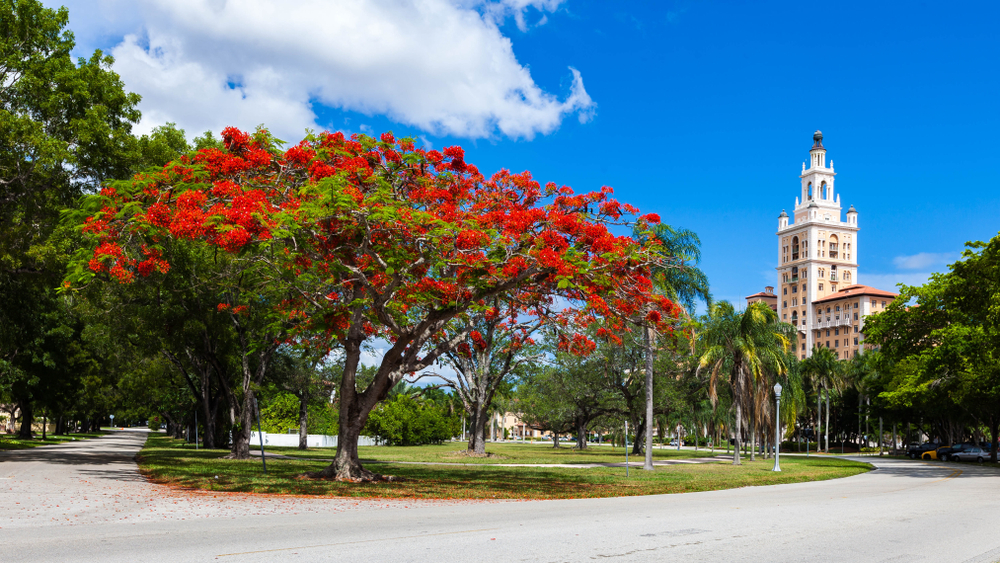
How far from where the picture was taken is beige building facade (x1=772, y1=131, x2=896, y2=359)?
153 meters

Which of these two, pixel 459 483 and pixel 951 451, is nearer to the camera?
pixel 459 483

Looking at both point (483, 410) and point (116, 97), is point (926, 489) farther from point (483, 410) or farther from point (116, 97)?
point (116, 97)

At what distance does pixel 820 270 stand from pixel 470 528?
563 feet

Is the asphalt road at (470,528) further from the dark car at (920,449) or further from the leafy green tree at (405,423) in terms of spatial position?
the leafy green tree at (405,423)

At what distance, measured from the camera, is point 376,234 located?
55.1 feet

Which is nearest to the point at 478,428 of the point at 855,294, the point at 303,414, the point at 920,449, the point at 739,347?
the point at 739,347

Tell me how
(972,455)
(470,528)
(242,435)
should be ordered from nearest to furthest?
(470,528) → (242,435) → (972,455)

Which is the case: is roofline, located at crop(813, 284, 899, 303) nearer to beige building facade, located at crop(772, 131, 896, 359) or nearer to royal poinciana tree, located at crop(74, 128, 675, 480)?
beige building facade, located at crop(772, 131, 896, 359)

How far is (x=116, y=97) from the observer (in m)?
24.3

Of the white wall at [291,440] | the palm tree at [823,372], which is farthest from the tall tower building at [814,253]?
the white wall at [291,440]

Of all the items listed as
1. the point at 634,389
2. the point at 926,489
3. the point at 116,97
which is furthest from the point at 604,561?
the point at 634,389

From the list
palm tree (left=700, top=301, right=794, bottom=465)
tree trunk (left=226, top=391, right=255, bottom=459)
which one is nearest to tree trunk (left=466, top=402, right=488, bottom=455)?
palm tree (left=700, top=301, right=794, bottom=465)

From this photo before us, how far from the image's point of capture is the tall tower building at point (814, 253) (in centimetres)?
16375

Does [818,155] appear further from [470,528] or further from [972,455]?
[470,528]
